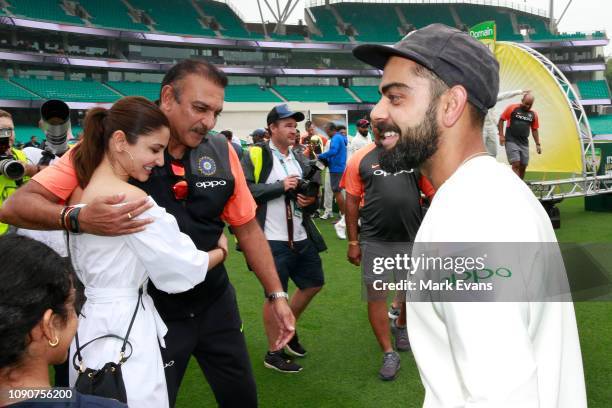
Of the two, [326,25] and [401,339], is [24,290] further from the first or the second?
[326,25]

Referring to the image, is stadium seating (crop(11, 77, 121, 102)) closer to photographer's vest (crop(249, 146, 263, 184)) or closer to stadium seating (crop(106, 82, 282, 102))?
stadium seating (crop(106, 82, 282, 102))

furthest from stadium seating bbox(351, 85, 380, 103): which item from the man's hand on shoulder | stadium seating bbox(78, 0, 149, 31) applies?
the man's hand on shoulder

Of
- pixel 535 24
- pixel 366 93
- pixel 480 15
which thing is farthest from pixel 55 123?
pixel 535 24

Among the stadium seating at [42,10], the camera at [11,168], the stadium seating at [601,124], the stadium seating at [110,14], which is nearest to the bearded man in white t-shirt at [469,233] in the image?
the camera at [11,168]

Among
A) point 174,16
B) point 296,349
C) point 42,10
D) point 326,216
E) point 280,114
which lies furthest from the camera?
point 174,16

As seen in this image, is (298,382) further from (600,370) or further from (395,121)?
(395,121)

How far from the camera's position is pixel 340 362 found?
4.39m

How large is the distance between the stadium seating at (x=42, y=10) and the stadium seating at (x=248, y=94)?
12.3 meters

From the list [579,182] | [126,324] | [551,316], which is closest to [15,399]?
[126,324]

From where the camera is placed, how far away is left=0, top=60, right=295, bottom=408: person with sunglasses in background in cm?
227

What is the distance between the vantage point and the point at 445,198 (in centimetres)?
108

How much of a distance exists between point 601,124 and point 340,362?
48.7 m

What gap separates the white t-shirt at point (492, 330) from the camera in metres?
0.90

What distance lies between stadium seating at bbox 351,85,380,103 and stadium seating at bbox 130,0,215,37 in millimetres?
14059
